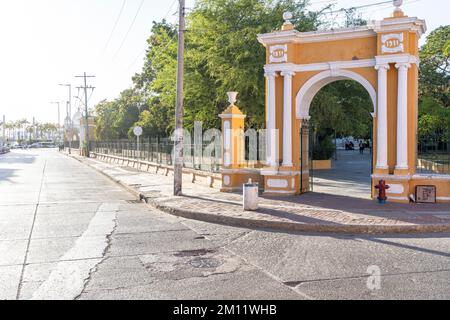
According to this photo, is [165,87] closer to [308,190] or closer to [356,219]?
[308,190]

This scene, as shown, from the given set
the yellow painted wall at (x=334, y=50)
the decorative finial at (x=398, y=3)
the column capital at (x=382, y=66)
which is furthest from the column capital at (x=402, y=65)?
the decorative finial at (x=398, y=3)

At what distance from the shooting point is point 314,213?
11.6m

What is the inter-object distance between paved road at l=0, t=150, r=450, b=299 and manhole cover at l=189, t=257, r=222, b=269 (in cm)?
1

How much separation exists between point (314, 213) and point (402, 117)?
13.3ft

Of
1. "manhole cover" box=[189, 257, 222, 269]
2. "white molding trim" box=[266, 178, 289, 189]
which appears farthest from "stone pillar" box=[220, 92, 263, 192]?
"manhole cover" box=[189, 257, 222, 269]

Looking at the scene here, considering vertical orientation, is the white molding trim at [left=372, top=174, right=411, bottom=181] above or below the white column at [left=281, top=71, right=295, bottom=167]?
below

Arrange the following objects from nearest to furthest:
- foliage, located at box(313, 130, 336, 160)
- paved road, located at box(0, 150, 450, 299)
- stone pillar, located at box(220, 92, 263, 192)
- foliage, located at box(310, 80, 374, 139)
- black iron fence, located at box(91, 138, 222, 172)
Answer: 1. paved road, located at box(0, 150, 450, 299)
2. stone pillar, located at box(220, 92, 263, 192)
3. black iron fence, located at box(91, 138, 222, 172)
4. foliage, located at box(310, 80, 374, 139)
5. foliage, located at box(313, 130, 336, 160)

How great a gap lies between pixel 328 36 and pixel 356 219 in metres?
6.35

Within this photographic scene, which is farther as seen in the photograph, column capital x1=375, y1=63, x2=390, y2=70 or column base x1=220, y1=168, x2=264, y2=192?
column base x1=220, y1=168, x2=264, y2=192

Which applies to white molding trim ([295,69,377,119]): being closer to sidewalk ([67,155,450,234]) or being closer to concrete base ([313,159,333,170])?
sidewalk ([67,155,450,234])

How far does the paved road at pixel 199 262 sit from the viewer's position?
5934 mm

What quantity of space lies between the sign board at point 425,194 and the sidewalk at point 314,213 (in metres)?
0.50

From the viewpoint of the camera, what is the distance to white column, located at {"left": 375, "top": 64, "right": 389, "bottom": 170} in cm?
1365
